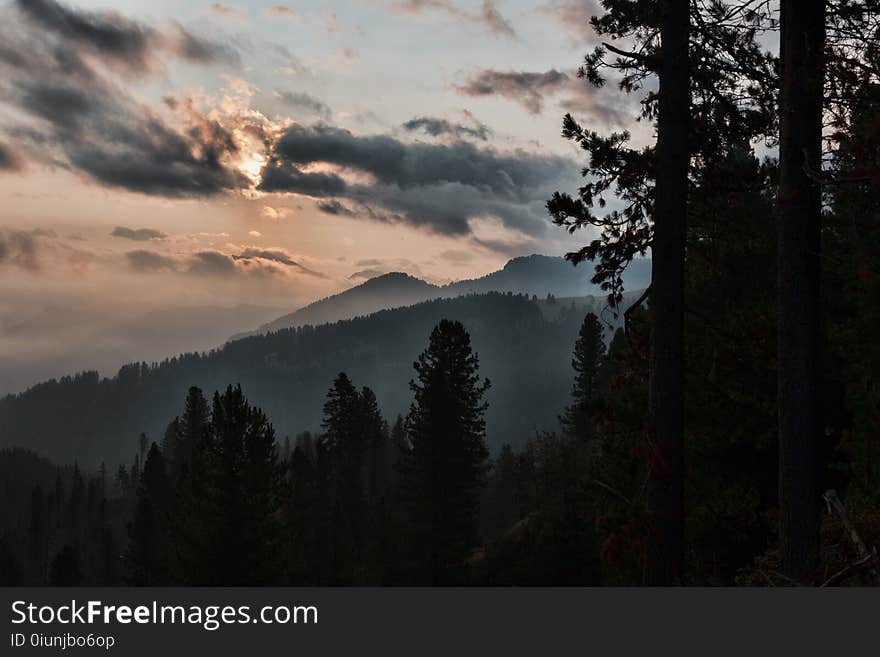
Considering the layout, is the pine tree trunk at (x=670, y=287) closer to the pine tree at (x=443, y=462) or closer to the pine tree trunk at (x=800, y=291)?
the pine tree trunk at (x=800, y=291)

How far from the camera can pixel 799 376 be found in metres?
7.79

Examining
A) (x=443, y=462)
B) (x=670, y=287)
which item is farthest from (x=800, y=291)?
(x=443, y=462)

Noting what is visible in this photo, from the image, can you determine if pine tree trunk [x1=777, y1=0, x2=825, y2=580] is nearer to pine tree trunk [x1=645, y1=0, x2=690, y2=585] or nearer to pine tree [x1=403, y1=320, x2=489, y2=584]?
pine tree trunk [x1=645, y1=0, x2=690, y2=585]

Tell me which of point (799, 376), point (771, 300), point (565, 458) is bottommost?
point (565, 458)

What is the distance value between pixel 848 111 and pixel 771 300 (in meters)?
7.84

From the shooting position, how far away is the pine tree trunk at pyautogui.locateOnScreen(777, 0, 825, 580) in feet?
25.4

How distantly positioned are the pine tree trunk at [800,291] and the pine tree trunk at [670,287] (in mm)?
1384

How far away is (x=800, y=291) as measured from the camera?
7.82 m

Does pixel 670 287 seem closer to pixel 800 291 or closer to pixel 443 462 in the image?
pixel 800 291

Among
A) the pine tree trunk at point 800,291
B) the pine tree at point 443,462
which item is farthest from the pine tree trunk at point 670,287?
the pine tree at point 443,462

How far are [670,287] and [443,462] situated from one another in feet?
94.4

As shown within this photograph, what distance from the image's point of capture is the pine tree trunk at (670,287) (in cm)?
892
